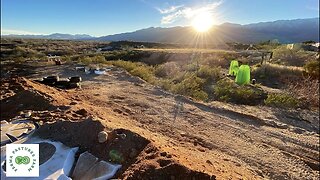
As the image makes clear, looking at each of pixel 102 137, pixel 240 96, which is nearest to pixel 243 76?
pixel 240 96

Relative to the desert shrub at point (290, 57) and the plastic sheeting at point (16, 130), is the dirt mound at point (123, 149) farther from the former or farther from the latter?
the desert shrub at point (290, 57)

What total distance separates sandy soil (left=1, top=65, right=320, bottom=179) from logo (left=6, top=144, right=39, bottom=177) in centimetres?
52

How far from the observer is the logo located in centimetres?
450

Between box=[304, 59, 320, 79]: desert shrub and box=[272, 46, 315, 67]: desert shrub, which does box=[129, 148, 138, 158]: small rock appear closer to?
box=[304, 59, 320, 79]: desert shrub

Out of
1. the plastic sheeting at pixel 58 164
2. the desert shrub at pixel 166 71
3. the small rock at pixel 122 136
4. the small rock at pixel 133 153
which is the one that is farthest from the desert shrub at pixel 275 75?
the plastic sheeting at pixel 58 164

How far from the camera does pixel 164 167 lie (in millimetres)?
4164

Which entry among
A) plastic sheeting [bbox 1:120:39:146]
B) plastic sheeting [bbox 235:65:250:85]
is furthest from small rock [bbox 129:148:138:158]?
plastic sheeting [bbox 235:65:250:85]

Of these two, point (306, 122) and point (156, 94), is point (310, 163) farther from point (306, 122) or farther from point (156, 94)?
point (156, 94)

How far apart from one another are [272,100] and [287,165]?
5.50 m

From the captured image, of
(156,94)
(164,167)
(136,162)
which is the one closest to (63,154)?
(136,162)

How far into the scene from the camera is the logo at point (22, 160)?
4.50m

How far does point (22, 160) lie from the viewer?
15.6 feet

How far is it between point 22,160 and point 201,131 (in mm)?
3931

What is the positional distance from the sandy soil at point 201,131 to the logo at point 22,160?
520 millimetres
